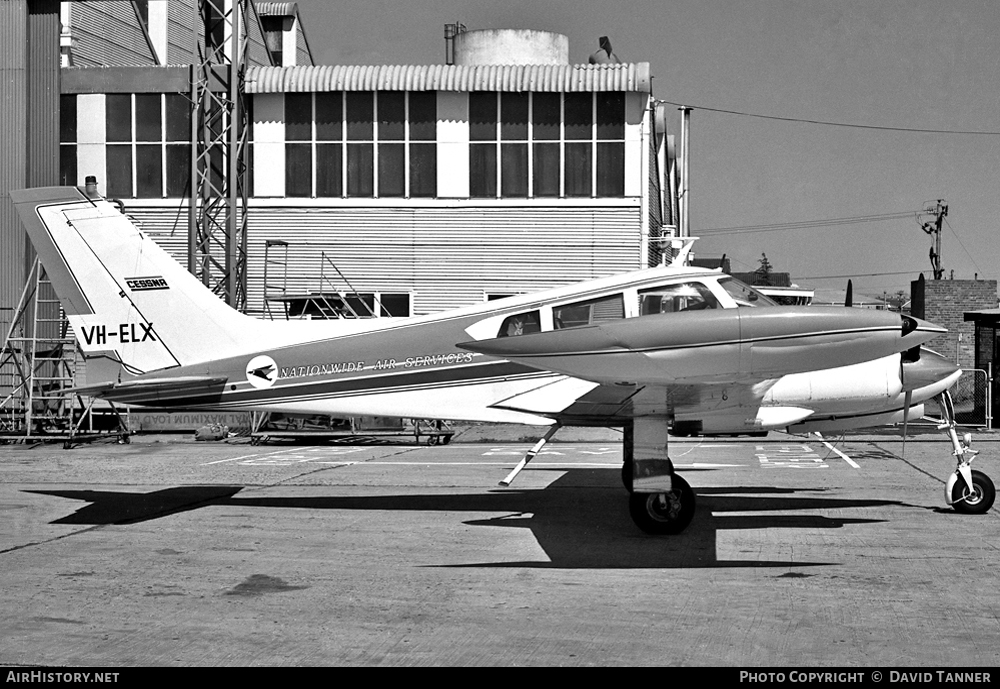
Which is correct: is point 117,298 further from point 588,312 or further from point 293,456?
point 293,456

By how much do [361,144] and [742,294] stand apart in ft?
65.7

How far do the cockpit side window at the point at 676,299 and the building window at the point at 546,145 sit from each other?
18134 mm

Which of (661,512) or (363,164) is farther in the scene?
(363,164)

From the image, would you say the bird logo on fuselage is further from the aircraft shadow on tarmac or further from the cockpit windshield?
the cockpit windshield

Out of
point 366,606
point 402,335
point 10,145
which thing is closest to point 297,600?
point 366,606

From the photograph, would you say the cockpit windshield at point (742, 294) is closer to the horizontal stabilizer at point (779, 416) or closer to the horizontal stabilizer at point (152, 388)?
the horizontal stabilizer at point (779, 416)

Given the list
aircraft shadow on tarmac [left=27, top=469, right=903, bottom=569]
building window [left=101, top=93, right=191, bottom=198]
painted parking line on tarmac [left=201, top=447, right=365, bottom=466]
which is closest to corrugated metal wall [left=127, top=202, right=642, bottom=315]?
building window [left=101, top=93, right=191, bottom=198]

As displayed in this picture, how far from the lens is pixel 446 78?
2847cm

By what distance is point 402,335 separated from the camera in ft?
37.2

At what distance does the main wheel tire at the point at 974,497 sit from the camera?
1084cm

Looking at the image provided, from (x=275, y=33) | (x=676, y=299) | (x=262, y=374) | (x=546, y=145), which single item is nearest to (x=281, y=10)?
(x=275, y=33)

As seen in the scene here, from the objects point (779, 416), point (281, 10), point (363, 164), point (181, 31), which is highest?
point (281, 10)

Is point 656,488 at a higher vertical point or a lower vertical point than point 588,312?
lower

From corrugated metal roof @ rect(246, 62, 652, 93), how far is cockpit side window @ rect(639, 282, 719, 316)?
1835 centimetres
